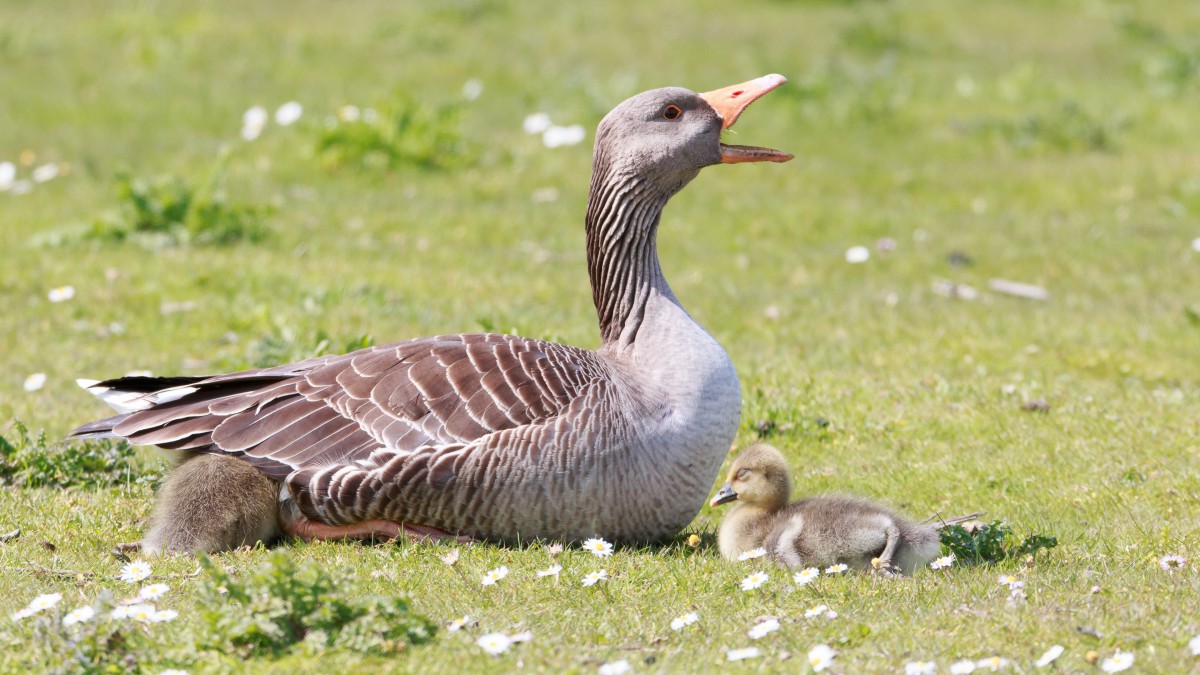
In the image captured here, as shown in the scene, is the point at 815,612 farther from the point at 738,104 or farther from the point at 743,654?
the point at 738,104

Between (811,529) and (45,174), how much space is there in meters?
11.6

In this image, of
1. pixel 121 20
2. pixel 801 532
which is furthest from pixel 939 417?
pixel 121 20

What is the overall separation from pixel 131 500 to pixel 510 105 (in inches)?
423

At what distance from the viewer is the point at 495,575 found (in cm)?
570

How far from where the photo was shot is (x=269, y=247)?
12602mm

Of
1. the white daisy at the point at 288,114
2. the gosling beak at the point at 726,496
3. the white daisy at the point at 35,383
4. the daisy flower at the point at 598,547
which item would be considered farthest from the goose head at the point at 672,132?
the white daisy at the point at 288,114

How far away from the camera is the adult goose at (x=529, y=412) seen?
20.2 ft

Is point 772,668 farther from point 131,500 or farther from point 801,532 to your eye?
point 131,500

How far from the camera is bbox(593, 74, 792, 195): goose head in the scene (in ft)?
21.7

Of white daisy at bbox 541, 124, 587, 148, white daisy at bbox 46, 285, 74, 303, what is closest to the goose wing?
white daisy at bbox 46, 285, 74, 303

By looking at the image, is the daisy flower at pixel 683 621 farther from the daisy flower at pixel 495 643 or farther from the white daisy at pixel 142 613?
the white daisy at pixel 142 613

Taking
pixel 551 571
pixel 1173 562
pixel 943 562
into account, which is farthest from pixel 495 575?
pixel 1173 562

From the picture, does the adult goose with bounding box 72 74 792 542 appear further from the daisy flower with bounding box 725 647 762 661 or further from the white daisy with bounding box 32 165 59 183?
the white daisy with bounding box 32 165 59 183

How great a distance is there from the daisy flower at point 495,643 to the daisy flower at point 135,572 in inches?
62.2
